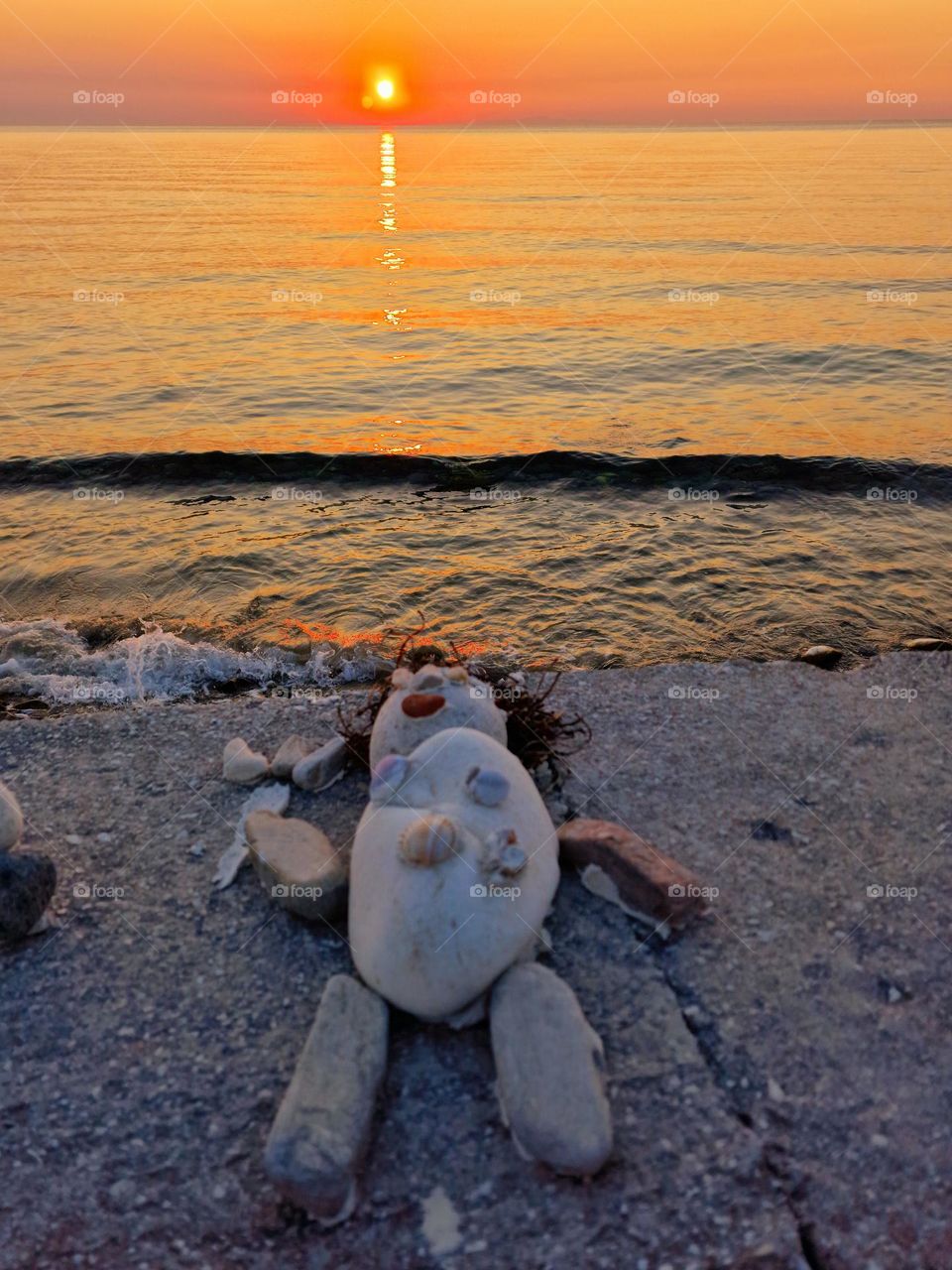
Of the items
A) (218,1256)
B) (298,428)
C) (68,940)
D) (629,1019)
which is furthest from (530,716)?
(298,428)

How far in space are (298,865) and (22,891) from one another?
3.99 ft

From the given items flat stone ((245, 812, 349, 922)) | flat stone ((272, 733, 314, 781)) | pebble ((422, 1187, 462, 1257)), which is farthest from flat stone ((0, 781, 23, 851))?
pebble ((422, 1187, 462, 1257))

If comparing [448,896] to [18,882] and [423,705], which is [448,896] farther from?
[18,882]

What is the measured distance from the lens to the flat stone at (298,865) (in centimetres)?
454

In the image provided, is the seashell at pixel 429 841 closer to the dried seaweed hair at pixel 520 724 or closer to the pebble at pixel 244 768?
the dried seaweed hair at pixel 520 724

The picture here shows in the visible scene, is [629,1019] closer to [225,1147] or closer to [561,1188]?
[561,1188]

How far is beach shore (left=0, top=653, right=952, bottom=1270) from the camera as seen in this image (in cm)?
337

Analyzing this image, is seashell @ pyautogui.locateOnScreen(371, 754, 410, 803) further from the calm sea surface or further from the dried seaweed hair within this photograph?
the calm sea surface

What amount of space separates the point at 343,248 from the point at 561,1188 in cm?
3087

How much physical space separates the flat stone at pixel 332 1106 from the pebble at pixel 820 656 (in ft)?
17.4

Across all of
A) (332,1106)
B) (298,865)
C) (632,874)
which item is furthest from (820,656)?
(332,1106)

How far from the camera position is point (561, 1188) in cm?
346

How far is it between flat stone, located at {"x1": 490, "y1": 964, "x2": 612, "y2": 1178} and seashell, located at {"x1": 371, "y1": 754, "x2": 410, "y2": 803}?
3.18 feet

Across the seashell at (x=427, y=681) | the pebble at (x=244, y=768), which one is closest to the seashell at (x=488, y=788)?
the seashell at (x=427, y=681)
